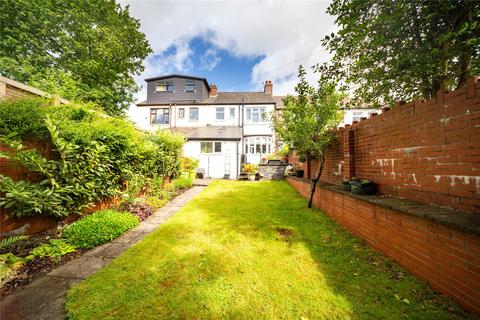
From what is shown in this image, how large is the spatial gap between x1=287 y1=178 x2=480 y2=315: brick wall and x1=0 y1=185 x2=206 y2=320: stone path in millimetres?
4151

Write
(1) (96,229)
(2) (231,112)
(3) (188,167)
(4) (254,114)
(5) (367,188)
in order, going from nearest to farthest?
(1) (96,229), (5) (367,188), (3) (188,167), (4) (254,114), (2) (231,112)

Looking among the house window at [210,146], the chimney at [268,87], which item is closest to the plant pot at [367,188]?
the house window at [210,146]

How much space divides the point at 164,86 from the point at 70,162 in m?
19.2

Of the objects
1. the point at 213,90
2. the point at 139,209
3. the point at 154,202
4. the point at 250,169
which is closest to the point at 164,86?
the point at 213,90

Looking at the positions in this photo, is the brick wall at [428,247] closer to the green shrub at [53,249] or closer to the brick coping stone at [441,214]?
the brick coping stone at [441,214]

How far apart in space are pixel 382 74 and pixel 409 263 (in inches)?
129

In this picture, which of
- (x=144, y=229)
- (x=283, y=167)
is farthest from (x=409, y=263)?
(x=283, y=167)

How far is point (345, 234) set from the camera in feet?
13.1

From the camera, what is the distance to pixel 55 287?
2.37m

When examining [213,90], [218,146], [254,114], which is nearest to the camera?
[218,146]

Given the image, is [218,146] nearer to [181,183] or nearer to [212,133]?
[212,133]

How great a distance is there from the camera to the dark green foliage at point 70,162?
10.7 ft

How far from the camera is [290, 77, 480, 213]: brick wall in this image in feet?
7.75

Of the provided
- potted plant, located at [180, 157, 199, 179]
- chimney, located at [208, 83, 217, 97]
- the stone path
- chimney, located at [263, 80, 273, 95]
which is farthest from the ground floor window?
the stone path
